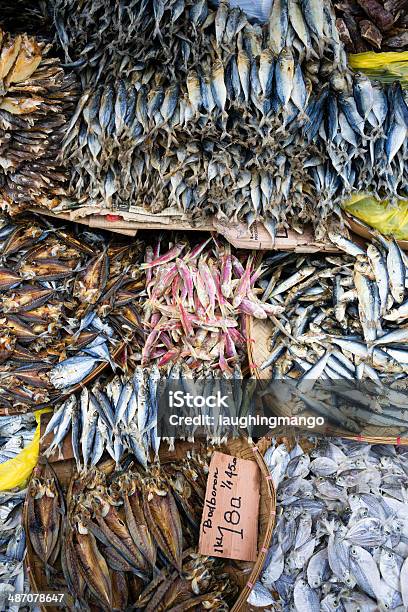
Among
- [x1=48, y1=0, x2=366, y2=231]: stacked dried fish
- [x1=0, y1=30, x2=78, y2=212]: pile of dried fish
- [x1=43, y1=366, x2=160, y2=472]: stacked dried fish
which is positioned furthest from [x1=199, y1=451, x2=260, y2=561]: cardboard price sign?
[x1=0, y1=30, x2=78, y2=212]: pile of dried fish

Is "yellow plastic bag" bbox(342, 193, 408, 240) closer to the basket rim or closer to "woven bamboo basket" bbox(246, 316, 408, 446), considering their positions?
"woven bamboo basket" bbox(246, 316, 408, 446)

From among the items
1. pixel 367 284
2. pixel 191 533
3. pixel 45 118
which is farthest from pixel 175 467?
pixel 45 118

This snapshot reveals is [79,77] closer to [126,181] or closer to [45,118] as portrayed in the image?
[45,118]

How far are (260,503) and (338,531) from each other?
0.34 meters

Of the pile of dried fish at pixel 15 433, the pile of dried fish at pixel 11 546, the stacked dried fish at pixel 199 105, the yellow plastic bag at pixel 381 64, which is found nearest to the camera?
the stacked dried fish at pixel 199 105

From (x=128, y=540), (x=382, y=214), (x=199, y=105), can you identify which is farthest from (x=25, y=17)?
(x=128, y=540)

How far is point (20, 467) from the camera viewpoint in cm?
261

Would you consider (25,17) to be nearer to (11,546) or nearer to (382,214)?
(382,214)

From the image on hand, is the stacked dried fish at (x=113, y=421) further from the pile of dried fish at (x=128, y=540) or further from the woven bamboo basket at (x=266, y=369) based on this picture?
the woven bamboo basket at (x=266, y=369)

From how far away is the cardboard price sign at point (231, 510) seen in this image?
2.32 m

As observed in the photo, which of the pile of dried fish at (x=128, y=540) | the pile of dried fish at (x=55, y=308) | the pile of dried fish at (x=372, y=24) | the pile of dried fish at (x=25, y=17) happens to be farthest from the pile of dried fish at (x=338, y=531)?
the pile of dried fish at (x=25, y=17)

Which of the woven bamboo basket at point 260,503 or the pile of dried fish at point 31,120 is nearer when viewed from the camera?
the woven bamboo basket at point 260,503

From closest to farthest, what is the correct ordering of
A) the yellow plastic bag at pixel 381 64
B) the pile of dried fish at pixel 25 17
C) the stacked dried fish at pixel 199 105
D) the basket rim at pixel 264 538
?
1. the basket rim at pixel 264 538
2. the stacked dried fish at pixel 199 105
3. the yellow plastic bag at pixel 381 64
4. the pile of dried fish at pixel 25 17

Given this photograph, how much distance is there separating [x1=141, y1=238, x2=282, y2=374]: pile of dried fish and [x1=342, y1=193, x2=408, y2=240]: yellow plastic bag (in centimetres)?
56
